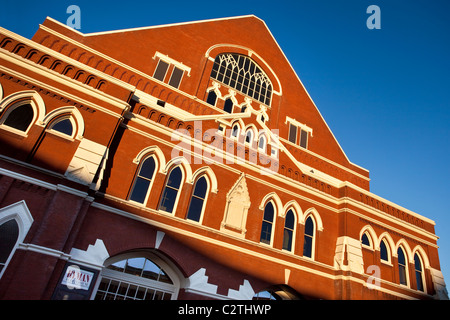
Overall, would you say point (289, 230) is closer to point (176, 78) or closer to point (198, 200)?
point (198, 200)

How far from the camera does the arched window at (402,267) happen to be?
55.2ft

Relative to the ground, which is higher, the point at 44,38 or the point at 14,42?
the point at 44,38

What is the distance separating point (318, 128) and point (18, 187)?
749 inches

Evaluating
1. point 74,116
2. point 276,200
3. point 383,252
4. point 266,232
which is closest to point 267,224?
point 266,232

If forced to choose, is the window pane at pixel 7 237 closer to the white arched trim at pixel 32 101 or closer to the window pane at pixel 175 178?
the white arched trim at pixel 32 101

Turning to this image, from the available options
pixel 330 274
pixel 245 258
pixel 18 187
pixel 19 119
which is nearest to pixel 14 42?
pixel 19 119

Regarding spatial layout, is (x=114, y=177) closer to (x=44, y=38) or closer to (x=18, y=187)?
(x=18, y=187)

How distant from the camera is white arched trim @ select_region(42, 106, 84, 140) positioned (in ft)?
36.7

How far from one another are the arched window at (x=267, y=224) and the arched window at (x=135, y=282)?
4.53 m

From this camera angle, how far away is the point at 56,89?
11.5m

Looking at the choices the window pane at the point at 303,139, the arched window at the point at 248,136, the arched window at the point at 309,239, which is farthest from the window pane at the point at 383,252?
the arched window at the point at 248,136

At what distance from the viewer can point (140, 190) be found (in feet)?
41.4

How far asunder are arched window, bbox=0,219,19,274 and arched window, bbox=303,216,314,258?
11857 mm

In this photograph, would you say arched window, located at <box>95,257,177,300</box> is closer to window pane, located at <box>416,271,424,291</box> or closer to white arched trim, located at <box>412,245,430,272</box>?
window pane, located at <box>416,271,424,291</box>
